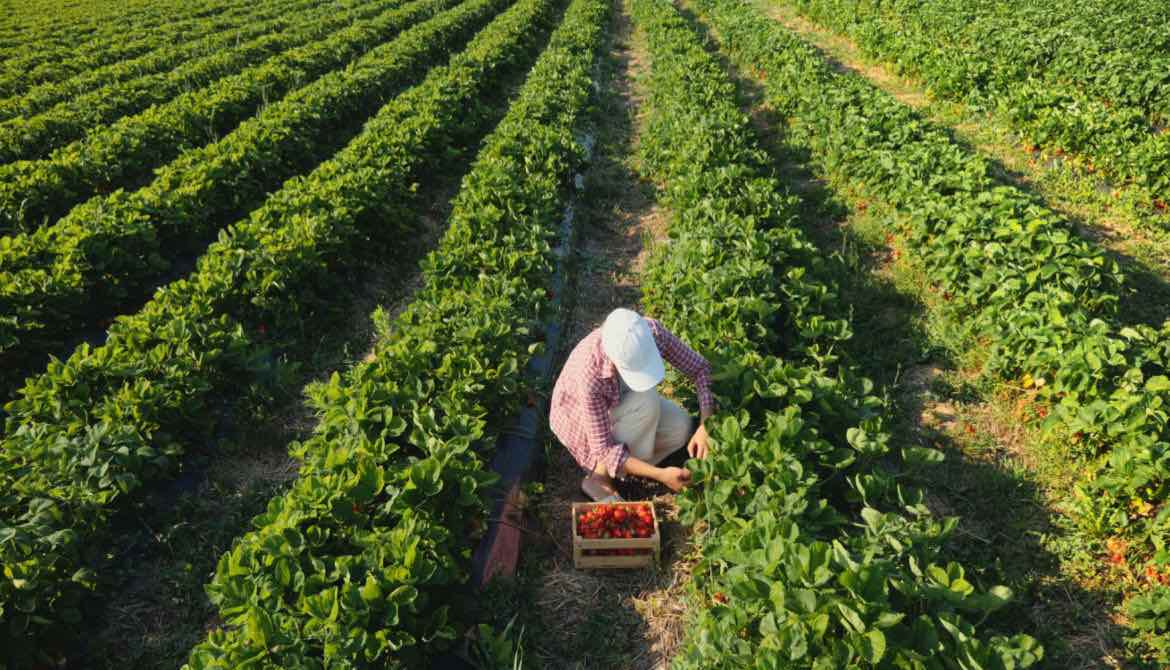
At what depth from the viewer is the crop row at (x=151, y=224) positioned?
6.29 m

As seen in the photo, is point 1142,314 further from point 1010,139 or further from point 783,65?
point 783,65

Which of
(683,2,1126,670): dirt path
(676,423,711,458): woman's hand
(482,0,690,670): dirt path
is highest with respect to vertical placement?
(676,423,711,458): woman's hand

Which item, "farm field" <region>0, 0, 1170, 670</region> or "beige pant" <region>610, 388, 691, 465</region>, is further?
"beige pant" <region>610, 388, 691, 465</region>

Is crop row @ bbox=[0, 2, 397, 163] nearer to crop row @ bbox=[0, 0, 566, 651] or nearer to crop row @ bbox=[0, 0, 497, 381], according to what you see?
crop row @ bbox=[0, 0, 497, 381]

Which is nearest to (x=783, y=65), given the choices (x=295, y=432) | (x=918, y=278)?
(x=918, y=278)

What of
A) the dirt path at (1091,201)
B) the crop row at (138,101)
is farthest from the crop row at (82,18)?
the dirt path at (1091,201)

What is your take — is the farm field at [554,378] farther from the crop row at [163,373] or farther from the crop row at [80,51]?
the crop row at [80,51]

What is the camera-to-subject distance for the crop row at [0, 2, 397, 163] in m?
10.9

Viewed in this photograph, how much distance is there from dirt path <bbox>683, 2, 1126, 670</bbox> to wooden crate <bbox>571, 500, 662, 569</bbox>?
1956mm

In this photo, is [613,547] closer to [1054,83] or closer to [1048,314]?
[1048,314]

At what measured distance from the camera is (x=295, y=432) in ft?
18.9

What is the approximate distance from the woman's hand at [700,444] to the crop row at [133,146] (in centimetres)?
696


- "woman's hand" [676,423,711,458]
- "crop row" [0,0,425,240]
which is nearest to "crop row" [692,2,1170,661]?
"woman's hand" [676,423,711,458]

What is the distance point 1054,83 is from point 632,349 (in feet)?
44.8
